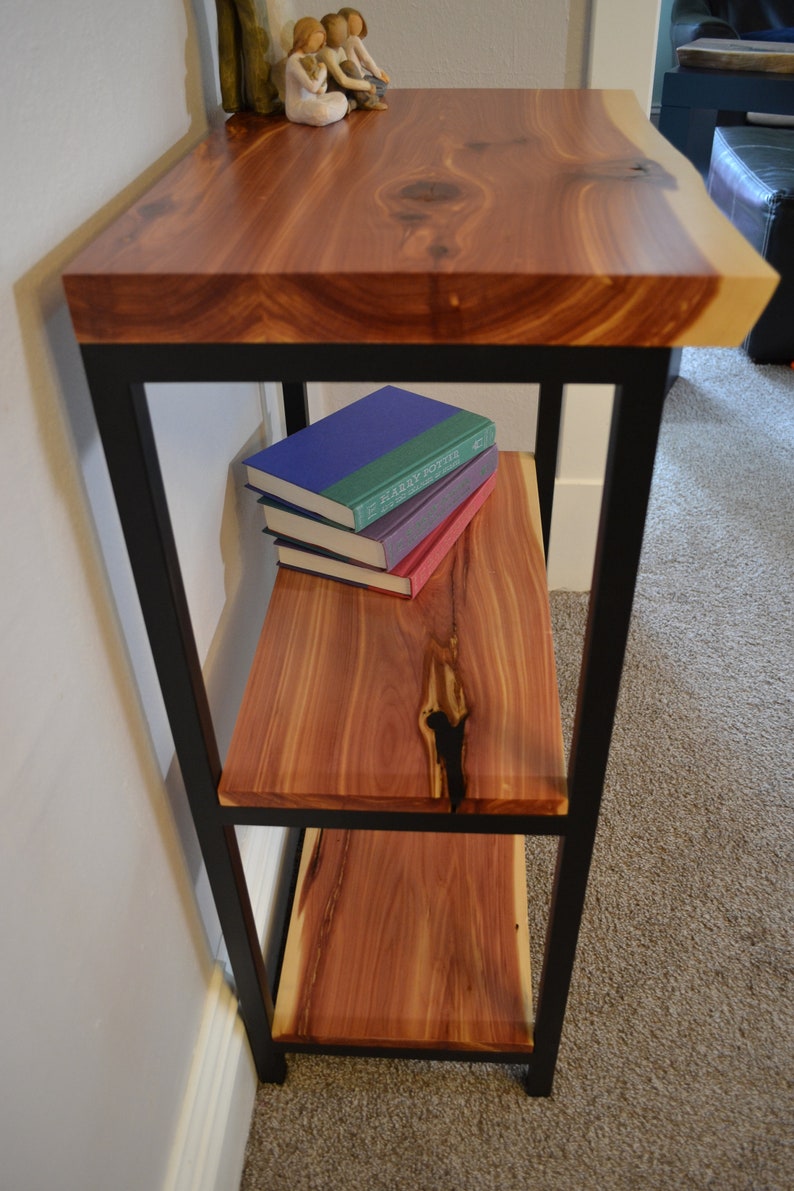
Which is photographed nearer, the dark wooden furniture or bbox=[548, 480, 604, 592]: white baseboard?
bbox=[548, 480, 604, 592]: white baseboard

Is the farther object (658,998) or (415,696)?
(658,998)

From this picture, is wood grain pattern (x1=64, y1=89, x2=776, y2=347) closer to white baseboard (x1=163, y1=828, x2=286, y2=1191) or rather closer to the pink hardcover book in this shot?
the pink hardcover book

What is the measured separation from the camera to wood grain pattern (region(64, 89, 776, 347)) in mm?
451

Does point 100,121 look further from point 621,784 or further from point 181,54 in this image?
point 621,784

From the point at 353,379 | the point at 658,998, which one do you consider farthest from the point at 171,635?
the point at 658,998

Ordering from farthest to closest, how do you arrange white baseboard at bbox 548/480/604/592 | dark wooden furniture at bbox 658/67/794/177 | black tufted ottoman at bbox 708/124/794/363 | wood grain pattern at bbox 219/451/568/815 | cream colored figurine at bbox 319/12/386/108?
dark wooden furniture at bbox 658/67/794/177, black tufted ottoman at bbox 708/124/794/363, white baseboard at bbox 548/480/604/592, cream colored figurine at bbox 319/12/386/108, wood grain pattern at bbox 219/451/568/815

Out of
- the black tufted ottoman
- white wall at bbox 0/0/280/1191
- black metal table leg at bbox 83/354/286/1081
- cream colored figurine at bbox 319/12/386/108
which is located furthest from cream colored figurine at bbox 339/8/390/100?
the black tufted ottoman

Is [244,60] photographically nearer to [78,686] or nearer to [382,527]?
[382,527]

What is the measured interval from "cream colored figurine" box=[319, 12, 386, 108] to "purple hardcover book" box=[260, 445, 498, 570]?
354 mm

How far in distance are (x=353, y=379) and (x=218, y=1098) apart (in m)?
0.64

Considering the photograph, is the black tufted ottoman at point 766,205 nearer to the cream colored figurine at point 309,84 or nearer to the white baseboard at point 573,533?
the white baseboard at point 573,533

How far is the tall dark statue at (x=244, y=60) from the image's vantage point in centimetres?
75

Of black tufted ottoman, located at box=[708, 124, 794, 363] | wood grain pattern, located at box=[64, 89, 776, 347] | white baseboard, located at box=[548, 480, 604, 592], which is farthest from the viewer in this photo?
black tufted ottoman, located at box=[708, 124, 794, 363]

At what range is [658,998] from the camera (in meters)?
0.99
